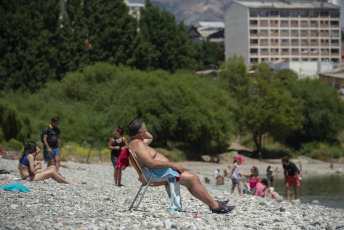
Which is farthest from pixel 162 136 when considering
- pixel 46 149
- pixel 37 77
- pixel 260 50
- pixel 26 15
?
pixel 260 50

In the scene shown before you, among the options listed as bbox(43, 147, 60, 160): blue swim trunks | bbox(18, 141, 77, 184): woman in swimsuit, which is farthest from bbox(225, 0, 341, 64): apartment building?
bbox(18, 141, 77, 184): woman in swimsuit

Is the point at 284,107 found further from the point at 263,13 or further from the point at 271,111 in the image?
the point at 263,13

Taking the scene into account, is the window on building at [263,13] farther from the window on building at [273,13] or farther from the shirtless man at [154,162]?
the shirtless man at [154,162]

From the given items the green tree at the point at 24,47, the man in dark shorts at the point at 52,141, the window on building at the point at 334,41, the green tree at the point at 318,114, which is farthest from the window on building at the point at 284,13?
the man in dark shorts at the point at 52,141

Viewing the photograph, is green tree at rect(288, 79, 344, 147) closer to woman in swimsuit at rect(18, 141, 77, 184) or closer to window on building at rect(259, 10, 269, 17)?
woman in swimsuit at rect(18, 141, 77, 184)

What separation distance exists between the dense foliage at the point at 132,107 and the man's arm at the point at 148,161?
1275 inches

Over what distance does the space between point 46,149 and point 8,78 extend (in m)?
38.9

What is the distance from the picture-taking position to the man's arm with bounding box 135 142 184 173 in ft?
29.4

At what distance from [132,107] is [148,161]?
36.4m

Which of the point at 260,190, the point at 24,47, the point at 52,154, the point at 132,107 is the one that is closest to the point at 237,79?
the point at 132,107

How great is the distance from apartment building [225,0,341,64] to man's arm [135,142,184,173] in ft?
346

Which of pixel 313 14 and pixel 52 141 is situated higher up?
pixel 313 14

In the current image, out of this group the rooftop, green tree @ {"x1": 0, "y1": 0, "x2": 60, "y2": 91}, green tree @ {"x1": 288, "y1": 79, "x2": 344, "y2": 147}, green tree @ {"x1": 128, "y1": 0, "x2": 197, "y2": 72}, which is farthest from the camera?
the rooftop

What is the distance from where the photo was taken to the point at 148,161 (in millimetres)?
9008
